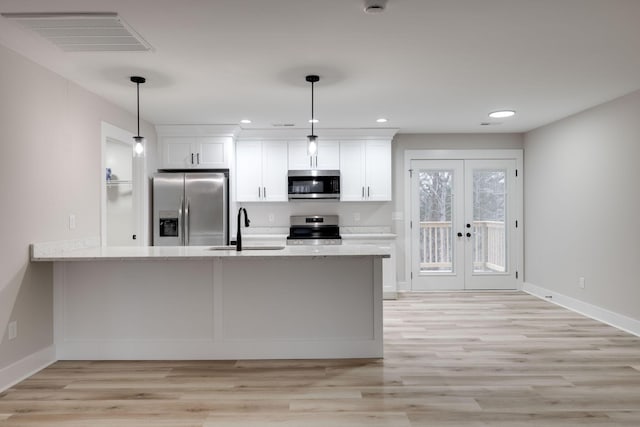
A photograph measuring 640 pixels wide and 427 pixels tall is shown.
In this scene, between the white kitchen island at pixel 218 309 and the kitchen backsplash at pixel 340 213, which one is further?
the kitchen backsplash at pixel 340 213

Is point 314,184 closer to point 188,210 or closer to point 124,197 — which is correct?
point 188,210

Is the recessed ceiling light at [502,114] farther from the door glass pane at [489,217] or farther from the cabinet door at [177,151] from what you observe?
the cabinet door at [177,151]

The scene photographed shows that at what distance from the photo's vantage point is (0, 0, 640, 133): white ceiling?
2453 mm

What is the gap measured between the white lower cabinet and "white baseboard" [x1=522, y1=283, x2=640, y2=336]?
1968 millimetres

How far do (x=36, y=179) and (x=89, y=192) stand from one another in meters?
0.69

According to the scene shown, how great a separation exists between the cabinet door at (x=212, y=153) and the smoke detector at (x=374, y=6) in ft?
11.8

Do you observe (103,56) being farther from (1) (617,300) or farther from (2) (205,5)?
(1) (617,300)

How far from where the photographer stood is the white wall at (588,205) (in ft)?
14.1

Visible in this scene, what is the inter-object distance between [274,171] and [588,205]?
3791 mm

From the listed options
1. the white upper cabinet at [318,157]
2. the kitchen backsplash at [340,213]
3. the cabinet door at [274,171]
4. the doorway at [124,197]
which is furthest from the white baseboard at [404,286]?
the doorway at [124,197]

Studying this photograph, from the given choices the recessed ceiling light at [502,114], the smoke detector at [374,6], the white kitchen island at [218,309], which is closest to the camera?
the smoke detector at [374,6]

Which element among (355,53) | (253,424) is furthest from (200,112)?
(253,424)

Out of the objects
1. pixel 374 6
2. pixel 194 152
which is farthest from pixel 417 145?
pixel 374 6

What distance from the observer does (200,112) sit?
4.92 m
